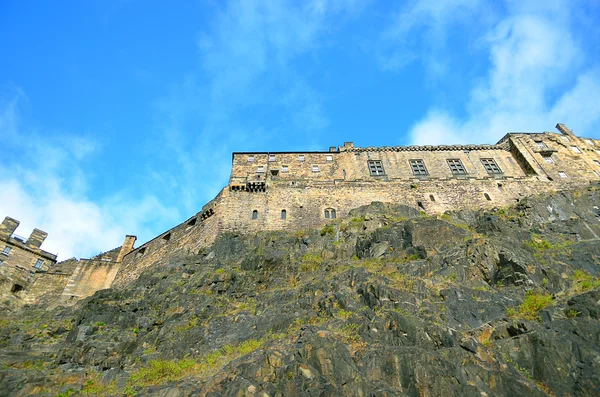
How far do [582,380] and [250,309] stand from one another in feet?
43.0

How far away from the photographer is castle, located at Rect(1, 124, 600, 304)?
31.1m

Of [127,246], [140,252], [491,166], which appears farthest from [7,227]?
[491,166]

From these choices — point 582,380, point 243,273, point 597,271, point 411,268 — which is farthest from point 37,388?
point 597,271

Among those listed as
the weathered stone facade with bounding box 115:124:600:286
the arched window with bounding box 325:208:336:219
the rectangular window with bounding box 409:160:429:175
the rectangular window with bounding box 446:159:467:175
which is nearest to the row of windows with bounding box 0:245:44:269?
the weathered stone facade with bounding box 115:124:600:286

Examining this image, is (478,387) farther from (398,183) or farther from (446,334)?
(398,183)

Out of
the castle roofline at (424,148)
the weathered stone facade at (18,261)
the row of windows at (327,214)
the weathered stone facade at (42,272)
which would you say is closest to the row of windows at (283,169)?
the castle roofline at (424,148)

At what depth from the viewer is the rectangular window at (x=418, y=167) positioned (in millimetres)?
36844

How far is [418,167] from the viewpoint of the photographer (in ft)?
123

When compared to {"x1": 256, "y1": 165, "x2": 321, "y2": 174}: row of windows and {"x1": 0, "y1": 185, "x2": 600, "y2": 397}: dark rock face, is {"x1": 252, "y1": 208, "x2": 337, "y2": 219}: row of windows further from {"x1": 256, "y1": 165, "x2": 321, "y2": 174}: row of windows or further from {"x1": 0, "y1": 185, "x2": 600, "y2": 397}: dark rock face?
{"x1": 256, "y1": 165, "x2": 321, "y2": 174}: row of windows

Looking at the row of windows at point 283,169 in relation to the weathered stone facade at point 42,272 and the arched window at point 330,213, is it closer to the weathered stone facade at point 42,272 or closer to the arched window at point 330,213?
the arched window at point 330,213

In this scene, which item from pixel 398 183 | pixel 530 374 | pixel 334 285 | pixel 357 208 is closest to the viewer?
pixel 530 374

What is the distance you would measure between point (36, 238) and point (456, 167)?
40.0 meters

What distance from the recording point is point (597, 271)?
62.9ft

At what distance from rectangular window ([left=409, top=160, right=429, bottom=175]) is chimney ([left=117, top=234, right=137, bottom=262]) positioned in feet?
90.9
